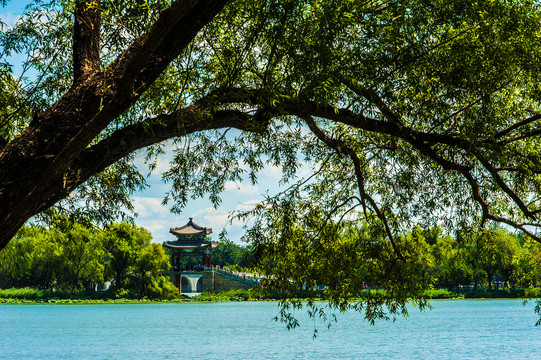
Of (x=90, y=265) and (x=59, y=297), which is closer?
(x=90, y=265)

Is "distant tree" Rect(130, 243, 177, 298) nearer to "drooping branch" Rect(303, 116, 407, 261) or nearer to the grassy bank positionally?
the grassy bank

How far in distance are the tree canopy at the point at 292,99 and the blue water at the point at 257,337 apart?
146 inches

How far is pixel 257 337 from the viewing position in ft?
Result: 45.2

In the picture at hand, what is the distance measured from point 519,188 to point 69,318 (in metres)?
18.8

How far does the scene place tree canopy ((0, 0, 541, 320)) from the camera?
7.85 feet

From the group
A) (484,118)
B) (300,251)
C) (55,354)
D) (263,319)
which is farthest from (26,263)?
(484,118)

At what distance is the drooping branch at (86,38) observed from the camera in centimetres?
276

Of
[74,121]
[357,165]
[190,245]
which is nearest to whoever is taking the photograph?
[74,121]

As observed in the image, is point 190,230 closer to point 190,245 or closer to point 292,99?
point 190,245

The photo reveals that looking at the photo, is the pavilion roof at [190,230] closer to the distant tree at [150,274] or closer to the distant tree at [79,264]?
the distant tree at [150,274]

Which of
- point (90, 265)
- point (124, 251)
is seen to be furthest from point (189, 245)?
point (90, 265)

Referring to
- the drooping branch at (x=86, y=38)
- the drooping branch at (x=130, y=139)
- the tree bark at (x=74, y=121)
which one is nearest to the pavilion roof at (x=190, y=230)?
the drooping branch at (x=130, y=139)

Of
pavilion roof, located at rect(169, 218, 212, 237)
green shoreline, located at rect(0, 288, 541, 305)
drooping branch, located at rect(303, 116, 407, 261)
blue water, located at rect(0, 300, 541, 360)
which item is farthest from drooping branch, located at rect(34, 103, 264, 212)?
pavilion roof, located at rect(169, 218, 212, 237)

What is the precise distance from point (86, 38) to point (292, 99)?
1173mm
